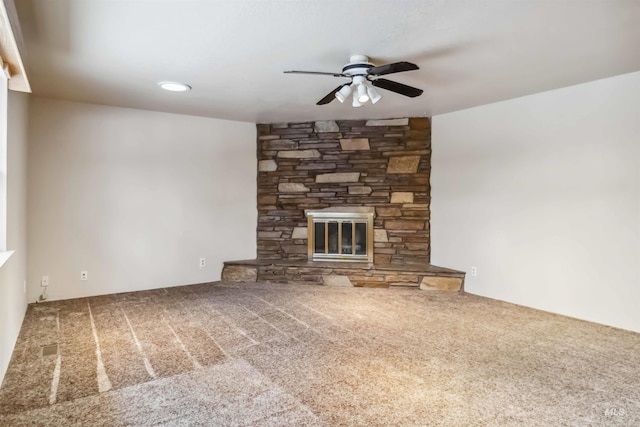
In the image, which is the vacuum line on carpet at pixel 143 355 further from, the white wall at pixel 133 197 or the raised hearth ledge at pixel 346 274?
the raised hearth ledge at pixel 346 274

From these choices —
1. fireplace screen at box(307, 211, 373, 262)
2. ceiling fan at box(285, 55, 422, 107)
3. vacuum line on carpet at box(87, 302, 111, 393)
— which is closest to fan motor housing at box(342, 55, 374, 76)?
ceiling fan at box(285, 55, 422, 107)

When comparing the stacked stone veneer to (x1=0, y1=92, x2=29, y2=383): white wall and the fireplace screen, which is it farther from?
(x1=0, y1=92, x2=29, y2=383): white wall

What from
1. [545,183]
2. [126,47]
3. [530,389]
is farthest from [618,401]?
[126,47]

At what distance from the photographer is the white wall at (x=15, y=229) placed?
242 centimetres

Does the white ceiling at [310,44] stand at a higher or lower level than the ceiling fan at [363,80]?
higher

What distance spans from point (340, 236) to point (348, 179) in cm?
79

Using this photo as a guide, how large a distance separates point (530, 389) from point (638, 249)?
1902 millimetres

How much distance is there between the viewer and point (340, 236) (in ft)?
17.0

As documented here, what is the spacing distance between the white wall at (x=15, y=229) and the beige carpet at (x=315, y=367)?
0.17 m

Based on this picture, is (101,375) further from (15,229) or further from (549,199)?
(549,199)

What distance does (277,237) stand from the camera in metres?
5.33

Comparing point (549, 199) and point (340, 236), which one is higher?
point (549, 199)

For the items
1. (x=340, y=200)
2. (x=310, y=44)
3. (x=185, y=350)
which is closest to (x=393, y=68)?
(x=310, y=44)

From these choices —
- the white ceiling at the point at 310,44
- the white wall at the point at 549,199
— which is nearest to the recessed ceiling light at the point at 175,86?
the white ceiling at the point at 310,44
